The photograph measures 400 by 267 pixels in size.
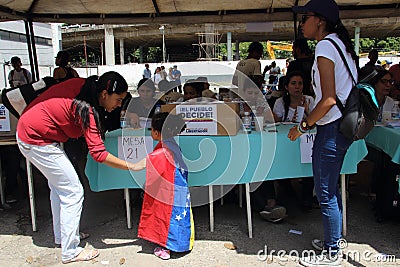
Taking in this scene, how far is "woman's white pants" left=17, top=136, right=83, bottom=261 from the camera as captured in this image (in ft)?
7.77

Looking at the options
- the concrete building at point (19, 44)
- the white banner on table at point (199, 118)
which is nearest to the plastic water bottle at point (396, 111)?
the white banner on table at point (199, 118)

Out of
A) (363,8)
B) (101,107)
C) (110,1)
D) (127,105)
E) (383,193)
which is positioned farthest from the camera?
(363,8)

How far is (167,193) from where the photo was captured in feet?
8.46

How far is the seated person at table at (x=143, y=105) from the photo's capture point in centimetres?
304

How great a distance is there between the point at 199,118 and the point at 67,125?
92 centimetres

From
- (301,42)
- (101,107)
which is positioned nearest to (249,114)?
(101,107)

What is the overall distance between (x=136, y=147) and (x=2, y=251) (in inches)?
50.2

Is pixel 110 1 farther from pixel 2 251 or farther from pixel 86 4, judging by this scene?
pixel 2 251

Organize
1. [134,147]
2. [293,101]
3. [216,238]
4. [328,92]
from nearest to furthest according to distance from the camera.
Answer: [328,92]
[134,147]
[216,238]
[293,101]

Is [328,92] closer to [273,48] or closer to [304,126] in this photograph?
[304,126]

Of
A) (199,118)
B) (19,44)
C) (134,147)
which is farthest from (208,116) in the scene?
(19,44)

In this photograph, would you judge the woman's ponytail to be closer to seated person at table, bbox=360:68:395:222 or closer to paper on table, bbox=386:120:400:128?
seated person at table, bbox=360:68:395:222

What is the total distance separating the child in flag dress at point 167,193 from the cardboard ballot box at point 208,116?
0.27 ft

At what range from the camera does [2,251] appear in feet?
9.04
